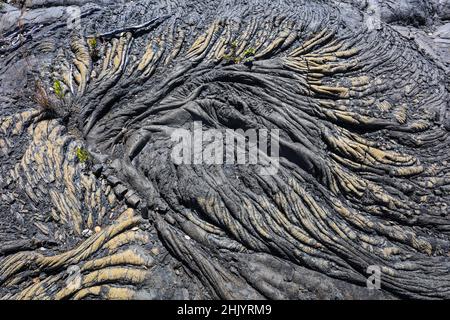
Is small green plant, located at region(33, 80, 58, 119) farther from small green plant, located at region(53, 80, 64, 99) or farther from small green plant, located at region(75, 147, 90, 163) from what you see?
small green plant, located at region(75, 147, 90, 163)

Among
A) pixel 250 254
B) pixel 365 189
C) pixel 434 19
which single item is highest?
pixel 434 19

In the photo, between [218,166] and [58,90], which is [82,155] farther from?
[218,166]

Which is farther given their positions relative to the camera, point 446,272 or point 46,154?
point 46,154

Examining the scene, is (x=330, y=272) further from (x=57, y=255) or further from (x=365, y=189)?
(x=57, y=255)

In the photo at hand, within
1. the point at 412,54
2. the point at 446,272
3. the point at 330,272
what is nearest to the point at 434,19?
the point at 412,54

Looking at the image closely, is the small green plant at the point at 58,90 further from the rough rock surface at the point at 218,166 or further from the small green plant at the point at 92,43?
the small green plant at the point at 92,43

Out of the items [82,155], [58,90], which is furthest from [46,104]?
[82,155]

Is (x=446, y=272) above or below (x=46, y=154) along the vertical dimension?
below

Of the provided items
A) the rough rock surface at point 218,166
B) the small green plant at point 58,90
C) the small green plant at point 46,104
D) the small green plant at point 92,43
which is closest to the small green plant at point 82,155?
the rough rock surface at point 218,166
